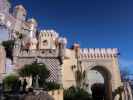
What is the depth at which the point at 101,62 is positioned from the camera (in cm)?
2567

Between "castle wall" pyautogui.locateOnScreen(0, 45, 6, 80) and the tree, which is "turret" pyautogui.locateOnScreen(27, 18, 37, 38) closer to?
"castle wall" pyautogui.locateOnScreen(0, 45, 6, 80)

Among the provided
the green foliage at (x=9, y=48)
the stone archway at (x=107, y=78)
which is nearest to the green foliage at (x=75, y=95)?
the stone archway at (x=107, y=78)

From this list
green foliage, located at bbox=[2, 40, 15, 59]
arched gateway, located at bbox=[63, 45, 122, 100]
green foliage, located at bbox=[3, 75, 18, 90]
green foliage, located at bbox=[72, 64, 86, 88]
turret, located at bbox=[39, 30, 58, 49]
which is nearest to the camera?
green foliage, located at bbox=[3, 75, 18, 90]

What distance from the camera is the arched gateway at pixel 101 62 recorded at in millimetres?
25094

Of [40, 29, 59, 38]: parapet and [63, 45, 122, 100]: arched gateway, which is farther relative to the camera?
[40, 29, 59, 38]: parapet

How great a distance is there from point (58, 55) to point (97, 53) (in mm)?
7436

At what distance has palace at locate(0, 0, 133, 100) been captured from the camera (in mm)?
19859

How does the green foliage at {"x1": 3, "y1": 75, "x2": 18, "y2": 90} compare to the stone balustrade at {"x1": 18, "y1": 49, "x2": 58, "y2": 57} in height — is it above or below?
below

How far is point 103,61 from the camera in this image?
1014 inches

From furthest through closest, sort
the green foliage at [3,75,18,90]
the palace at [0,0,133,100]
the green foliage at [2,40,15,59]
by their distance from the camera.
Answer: the green foliage at [2,40,15,59]
the palace at [0,0,133,100]
the green foliage at [3,75,18,90]

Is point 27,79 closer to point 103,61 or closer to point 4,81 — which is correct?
point 4,81

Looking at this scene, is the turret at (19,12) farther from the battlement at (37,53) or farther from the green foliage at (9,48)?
the battlement at (37,53)

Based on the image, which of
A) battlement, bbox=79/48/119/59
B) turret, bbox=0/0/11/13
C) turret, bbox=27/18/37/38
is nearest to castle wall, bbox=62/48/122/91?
battlement, bbox=79/48/119/59

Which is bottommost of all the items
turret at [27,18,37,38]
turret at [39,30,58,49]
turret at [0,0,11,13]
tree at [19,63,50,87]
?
tree at [19,63,50,87]
